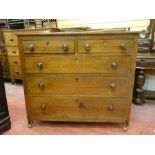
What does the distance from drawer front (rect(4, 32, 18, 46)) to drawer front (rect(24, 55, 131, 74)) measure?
1.60 metres

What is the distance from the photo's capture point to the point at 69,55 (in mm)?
1682

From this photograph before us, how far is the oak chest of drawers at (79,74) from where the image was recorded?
5.32 feet

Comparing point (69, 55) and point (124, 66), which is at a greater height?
point (69, 55)

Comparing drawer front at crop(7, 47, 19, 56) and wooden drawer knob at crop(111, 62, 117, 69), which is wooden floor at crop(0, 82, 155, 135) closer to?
wooden drawer knob at crop(111, 62, 117, 69)

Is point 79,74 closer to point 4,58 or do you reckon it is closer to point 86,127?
point 86,127

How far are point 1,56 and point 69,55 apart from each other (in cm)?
230

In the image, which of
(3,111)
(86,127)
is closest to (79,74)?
(86,127)

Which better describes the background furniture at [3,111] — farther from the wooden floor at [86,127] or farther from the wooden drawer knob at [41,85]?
the wooden drawer knob at [41,85]

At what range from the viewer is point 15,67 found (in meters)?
3.36

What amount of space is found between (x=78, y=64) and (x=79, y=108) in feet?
1.63

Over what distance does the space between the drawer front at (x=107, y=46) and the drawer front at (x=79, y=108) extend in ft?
1.68

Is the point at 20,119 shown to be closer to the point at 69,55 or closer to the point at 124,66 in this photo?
the point at 69,55

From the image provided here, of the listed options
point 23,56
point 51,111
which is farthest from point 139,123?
point 23,56

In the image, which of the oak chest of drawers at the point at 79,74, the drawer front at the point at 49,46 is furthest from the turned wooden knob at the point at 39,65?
the drawer front at the point at 49,46
